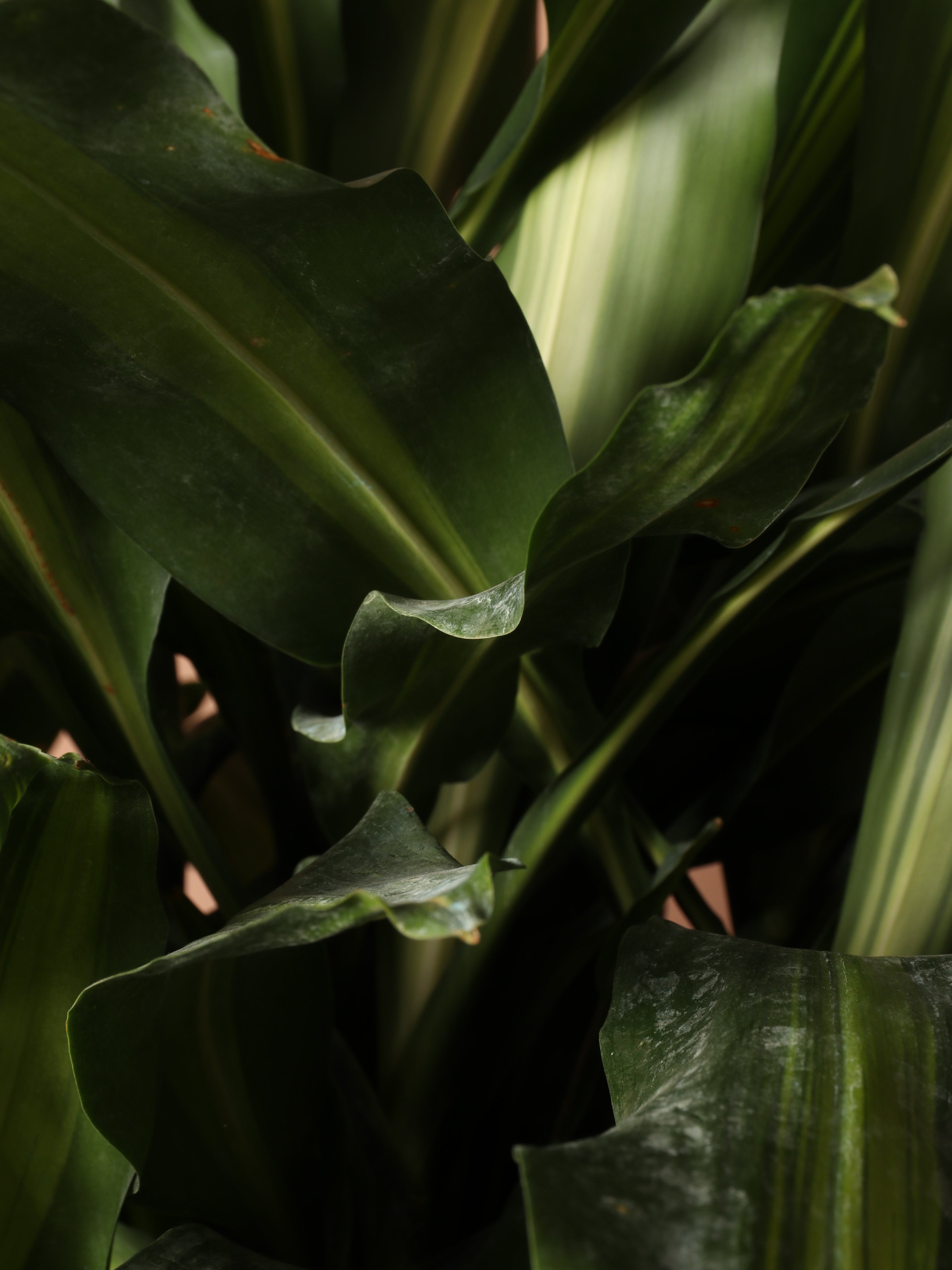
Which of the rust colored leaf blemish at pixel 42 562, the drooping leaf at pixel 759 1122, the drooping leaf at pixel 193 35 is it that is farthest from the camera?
the drooping leaf at pixel 193 35

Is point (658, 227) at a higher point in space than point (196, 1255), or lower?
higher

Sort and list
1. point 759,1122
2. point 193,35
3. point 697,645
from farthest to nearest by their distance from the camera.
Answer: point 193,35 → point 697,645 → point 759,1122

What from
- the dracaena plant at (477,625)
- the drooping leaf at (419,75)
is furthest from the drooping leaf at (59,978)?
the drooping leaf at (419,75)

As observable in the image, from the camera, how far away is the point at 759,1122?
181 mm

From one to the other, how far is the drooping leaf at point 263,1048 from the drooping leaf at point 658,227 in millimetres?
186

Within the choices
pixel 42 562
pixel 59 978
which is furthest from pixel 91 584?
pixel 59 978

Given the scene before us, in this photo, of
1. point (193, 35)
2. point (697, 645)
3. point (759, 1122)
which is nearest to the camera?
point (759, 1122)

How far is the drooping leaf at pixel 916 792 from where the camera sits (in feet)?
0.98

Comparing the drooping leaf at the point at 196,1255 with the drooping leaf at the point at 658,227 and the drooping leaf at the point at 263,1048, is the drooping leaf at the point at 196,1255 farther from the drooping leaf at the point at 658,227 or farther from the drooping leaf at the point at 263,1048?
the drooping leaf at the point at 658,227

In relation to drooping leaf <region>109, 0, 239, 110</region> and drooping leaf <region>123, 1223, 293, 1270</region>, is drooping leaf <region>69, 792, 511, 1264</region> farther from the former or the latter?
drooping leaf <region>109, 0, 239, 110</region>

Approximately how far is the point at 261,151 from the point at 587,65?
0.55ft

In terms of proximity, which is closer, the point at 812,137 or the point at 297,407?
the point at 297,407

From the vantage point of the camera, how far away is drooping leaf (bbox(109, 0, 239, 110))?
1.33 feet

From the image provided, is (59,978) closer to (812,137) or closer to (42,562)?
(42,562)
